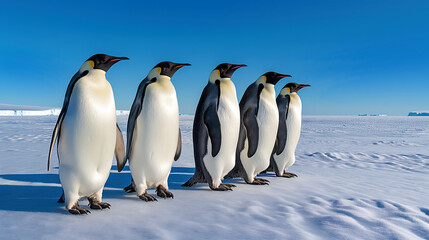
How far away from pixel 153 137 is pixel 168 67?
30.6 inches

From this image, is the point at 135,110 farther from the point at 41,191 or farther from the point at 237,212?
the point at 41,191

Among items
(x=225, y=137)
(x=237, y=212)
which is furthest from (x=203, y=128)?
(x=237, y=212)

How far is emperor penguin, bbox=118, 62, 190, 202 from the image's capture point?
2934mm

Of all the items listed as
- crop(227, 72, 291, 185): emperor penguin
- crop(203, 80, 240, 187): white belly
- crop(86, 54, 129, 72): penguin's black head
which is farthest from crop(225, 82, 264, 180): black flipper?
crop(86, 54, 129, 72): penguin's black head

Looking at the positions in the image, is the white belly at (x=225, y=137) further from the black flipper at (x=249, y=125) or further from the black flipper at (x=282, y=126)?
the black flipper at (x=282, y=126)

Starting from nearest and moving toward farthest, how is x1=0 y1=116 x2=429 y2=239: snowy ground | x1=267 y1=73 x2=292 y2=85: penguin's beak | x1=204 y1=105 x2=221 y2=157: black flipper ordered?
x1=0 y1=116 x2=429 y2=239: snowy ground → x1=204 y1=105 x2=221 y2=157: black flipper → x1=267 y1=73 x2=292 y2=85: penguin's beak

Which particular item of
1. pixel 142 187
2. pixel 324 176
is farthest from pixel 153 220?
pixel 324 176

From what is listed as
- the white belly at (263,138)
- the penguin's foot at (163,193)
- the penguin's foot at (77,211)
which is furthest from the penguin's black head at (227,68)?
the penguin's foot at (77,211)

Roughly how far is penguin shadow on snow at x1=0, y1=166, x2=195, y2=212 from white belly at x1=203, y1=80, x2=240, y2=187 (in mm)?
482

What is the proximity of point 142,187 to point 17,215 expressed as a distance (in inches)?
42.0

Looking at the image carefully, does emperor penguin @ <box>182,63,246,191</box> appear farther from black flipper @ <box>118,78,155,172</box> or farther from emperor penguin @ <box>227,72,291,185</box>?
black flipper @ <box>118,78,155,172</box>

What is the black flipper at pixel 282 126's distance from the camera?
14.7ft

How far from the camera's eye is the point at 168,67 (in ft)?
10.3

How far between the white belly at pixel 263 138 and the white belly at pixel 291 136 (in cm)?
54
